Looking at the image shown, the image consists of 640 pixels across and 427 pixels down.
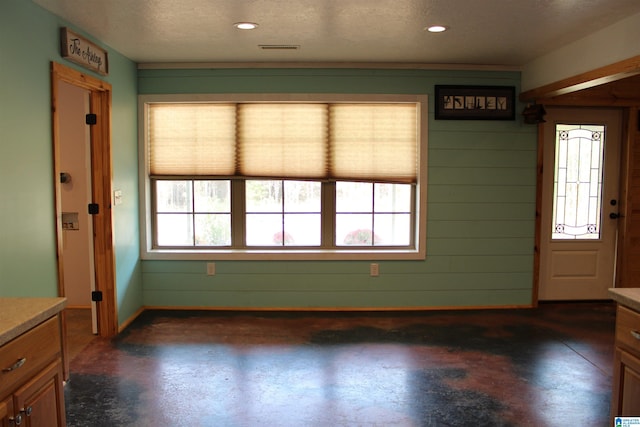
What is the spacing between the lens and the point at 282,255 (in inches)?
186

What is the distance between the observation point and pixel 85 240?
4855 mm

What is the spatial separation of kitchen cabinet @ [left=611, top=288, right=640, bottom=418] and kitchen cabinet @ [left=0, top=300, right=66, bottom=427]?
2403 mm

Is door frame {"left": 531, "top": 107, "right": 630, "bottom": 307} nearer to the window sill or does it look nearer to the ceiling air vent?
the window sill

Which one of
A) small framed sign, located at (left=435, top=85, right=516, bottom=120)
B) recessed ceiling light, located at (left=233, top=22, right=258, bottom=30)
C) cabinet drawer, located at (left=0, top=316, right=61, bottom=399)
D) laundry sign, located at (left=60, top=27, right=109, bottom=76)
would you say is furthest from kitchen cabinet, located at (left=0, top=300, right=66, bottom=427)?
small framed sign, located at (left=435, top=85, right=516, bottom=120)

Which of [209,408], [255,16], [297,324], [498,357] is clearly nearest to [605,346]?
[498,357]

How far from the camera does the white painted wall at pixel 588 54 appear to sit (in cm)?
318

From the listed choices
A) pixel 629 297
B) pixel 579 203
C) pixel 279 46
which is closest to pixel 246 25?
pixel 279 46

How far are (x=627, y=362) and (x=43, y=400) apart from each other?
2.42 m

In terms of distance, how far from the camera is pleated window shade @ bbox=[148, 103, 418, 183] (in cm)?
467

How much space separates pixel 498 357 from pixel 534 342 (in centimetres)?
53

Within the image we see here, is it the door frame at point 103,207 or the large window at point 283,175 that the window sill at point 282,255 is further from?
the door frame at point 103,207

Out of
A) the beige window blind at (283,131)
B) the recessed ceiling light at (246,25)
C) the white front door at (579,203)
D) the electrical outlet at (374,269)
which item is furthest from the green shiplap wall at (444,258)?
the recessed ceiling light at (246,25)

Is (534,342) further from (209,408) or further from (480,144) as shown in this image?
(209,408)

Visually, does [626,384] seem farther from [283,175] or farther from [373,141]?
[283,175]
